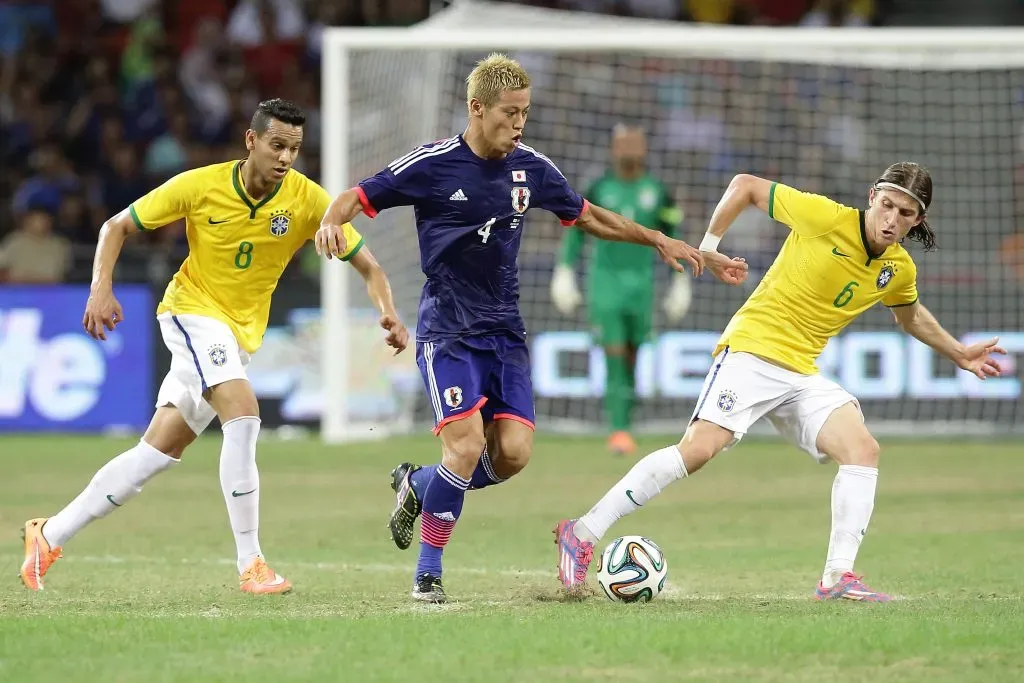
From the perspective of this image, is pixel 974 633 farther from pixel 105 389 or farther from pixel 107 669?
pixel 105 389

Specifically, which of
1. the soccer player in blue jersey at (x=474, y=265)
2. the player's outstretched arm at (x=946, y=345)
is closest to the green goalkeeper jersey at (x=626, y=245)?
the player's outstretched arm at (x=946, y=345)

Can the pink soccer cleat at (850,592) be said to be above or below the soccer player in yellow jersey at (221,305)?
below

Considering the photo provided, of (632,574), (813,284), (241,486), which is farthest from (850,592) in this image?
(241,486)

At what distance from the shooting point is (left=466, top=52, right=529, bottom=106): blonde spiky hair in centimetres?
666

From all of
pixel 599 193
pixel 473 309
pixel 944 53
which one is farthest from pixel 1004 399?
pixel 473 309

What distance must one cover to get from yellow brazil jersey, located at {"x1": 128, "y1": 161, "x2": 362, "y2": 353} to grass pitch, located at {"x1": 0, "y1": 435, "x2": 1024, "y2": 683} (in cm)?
129

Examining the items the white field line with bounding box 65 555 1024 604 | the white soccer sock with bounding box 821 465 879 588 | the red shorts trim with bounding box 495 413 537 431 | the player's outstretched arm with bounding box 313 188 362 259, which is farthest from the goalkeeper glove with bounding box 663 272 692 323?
the player's outstretched arm with bounding box 313 188 362 259

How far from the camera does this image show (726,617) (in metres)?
6.21

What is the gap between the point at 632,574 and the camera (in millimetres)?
6855

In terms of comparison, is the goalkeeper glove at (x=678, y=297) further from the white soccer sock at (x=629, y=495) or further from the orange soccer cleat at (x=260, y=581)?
the orange soccer cleat at (x=260, y=581)

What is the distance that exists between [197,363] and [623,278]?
7.42 meters

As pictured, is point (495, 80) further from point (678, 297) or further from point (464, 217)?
point (678, 297)

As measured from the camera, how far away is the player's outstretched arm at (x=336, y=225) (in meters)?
6.46

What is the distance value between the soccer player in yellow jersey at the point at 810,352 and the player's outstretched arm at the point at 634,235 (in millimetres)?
160
